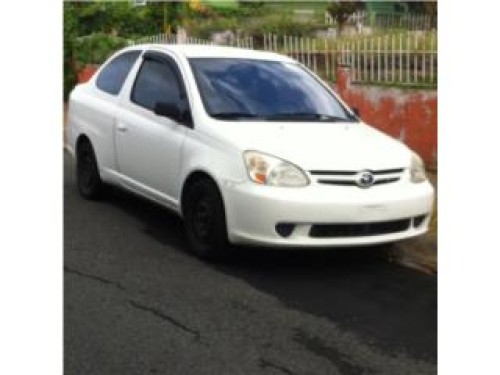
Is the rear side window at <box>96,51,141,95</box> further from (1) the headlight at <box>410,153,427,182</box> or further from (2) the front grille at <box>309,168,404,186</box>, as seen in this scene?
(1) the headlight at <box>410,153,427,182</box>

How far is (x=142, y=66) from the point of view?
6973mm

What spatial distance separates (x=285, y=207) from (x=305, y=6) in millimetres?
19727

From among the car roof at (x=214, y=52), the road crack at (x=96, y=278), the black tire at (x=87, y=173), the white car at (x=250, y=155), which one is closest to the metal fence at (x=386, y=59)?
the car roof at (x=214, y=52)

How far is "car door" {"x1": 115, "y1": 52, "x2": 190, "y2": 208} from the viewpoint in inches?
239

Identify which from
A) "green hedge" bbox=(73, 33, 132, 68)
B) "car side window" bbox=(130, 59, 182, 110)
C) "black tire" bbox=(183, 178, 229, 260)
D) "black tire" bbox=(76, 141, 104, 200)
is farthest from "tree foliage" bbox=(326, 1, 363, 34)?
"black tire" bbox=(183, 178, 229, 260)

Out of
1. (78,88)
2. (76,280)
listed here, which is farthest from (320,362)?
(78,88)

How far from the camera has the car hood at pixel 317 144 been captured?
5340 millimetres

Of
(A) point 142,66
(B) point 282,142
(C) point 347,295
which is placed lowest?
(C) point 347,295

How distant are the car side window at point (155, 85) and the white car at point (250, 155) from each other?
0.04 ft

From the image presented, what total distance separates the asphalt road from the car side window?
110cm

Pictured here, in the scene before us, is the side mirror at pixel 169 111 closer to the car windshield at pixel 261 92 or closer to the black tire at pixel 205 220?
the car windshield at pixel 261 92

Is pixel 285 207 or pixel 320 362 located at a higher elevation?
pixel 285 207

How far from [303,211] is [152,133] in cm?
172

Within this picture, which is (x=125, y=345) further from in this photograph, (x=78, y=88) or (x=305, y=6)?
(x=305, y=6)
